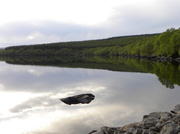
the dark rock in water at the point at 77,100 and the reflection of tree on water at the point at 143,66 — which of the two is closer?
the dark rock in water at the point at 77,100

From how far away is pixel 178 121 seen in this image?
45.1 ft

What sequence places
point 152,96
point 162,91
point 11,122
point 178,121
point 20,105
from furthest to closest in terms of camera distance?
point 162,91 < point 152,96 < point 20,105 < point 11,122 < point 178,121

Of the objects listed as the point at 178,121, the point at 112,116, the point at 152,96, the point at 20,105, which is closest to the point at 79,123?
the point at 112,116

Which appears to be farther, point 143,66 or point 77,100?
point 143,66

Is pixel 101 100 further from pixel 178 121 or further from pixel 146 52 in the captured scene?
pixel 146 52

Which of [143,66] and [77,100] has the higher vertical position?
[143,66]

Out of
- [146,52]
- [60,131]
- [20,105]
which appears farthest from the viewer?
[146,52]

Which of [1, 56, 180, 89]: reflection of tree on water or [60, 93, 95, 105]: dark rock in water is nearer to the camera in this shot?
[60, 93, 95, 105]: dark rock in water

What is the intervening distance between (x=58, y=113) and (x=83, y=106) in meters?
3.26

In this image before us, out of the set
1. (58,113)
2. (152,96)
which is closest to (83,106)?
(58,113)

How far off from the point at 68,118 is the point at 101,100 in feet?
26.2

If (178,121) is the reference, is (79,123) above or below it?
below

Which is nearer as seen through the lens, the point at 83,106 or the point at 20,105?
the point at 83,106

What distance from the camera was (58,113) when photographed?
73.1 ft
